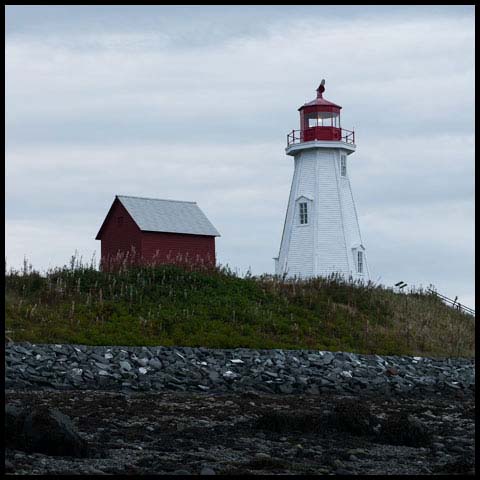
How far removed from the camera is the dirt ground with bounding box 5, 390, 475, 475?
1018 cm

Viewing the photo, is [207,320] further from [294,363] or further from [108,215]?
[108,215]

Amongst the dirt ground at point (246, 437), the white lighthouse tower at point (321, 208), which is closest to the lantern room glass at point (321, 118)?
the white lighthouse tower at point (321, 208)

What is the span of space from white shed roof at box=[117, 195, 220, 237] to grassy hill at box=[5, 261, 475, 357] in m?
4.36

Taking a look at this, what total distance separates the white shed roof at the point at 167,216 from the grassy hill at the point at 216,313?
436cm

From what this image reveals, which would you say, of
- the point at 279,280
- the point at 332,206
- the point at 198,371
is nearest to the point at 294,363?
the point at 198,371

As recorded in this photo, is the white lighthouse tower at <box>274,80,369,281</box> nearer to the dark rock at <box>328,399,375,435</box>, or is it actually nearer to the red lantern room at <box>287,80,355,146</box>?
the red lantern room at <box>287,80,355,146</box>

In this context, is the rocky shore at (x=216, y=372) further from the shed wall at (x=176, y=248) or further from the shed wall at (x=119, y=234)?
the shed wall at (x=119, y=234)

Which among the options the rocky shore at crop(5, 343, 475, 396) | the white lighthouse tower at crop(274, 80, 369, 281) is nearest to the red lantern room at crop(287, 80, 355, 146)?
the white lighthouse tower at crop(274, 80, 369, 281)

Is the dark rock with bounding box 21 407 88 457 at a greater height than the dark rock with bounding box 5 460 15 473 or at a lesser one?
greater

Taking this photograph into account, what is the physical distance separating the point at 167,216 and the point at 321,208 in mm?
5321

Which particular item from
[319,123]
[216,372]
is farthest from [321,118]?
[216,372]

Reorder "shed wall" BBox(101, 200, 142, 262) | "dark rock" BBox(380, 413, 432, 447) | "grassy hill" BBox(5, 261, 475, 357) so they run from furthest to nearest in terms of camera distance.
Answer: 1. "shed wall" BBox(101, 200, 142, 262)
2. "grassy hill" BBox(5, 261, 475, 357)
3. "dark rock" BBox(380, 413, 432, 447)

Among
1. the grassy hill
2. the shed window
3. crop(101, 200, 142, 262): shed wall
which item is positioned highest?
the shed window

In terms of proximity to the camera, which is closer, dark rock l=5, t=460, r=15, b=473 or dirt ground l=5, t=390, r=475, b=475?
dark rock l=5, t=460, r=15, b=473
